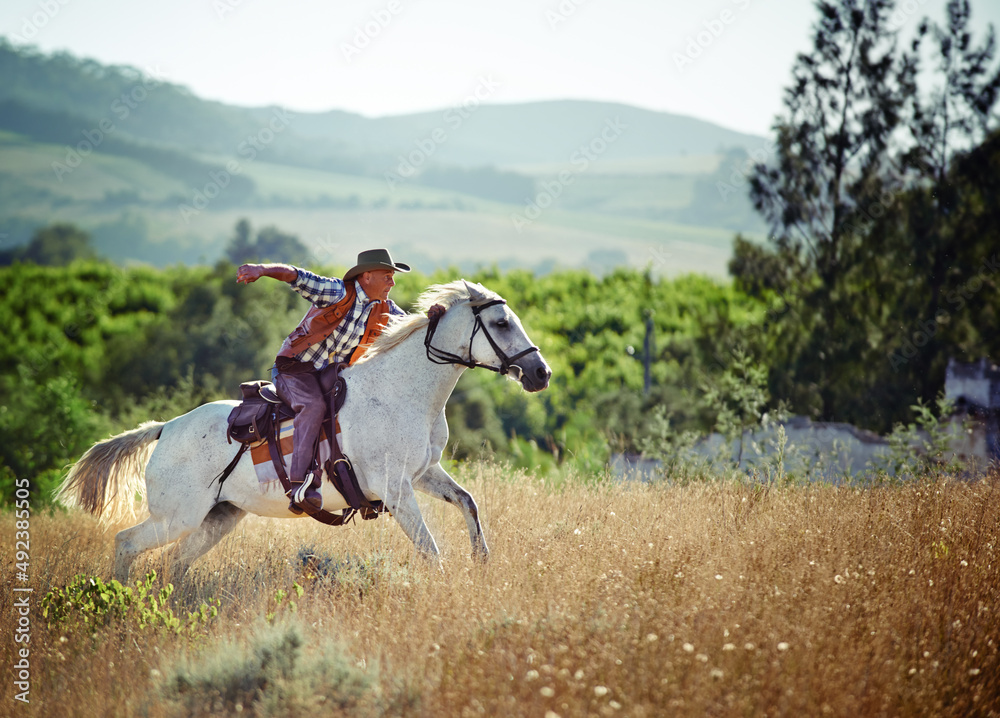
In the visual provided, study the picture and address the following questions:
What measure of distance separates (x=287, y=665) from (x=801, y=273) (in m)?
14.5

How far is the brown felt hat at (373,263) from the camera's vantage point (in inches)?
212

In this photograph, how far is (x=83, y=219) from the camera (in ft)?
516

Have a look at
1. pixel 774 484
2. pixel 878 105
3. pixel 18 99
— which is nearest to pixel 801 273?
pixel 878 105

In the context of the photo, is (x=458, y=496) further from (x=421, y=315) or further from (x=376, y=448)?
(x=421, y=315)

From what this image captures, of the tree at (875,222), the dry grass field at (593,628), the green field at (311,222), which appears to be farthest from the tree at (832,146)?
the green field at (311,222)

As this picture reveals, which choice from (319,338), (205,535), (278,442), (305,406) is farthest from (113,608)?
(319,338)

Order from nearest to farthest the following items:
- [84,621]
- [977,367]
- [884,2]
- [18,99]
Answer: [84,621] < [977,367] < [884,2] < [18,99]

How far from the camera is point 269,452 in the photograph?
5.32m

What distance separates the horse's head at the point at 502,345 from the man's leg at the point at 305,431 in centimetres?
108

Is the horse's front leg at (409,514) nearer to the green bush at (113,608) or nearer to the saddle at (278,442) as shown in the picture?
the saddle at (278,442)

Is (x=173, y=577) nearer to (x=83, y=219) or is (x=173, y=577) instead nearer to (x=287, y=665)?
(x=287, y=665)

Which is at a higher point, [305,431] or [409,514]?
[305,431]

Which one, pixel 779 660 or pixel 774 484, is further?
pixel 774 484

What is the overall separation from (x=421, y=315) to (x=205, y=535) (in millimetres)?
2272
